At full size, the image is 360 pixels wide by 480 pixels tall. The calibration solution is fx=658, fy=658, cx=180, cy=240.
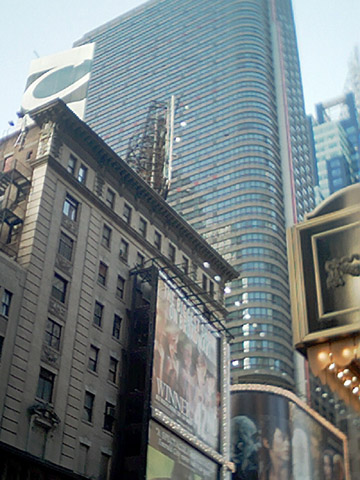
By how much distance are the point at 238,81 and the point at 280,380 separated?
2572 inches

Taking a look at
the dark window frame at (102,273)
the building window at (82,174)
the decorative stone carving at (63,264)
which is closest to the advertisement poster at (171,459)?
the dark window frame at (102,273)

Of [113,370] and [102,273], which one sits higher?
[102,273]

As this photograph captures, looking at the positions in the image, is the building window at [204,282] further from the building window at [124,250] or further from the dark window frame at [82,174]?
the dark window frame at [82,174]

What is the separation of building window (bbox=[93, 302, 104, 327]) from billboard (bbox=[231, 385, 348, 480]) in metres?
32.2

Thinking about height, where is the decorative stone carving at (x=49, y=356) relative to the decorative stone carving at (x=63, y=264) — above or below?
below

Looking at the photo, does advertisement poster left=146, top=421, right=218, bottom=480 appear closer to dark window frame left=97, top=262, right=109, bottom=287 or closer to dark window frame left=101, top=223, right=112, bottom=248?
dark window frame left=97, top=262, right=109, bottom=287

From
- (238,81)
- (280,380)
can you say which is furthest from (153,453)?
(238,81)

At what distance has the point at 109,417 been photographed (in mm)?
43562

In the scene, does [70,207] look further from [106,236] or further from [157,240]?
[157,240]

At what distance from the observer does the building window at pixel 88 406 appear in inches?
1640

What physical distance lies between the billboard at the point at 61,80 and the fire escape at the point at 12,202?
1254 cm

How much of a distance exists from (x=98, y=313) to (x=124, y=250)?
6.87 metres

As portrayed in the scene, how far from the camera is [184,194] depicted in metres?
132

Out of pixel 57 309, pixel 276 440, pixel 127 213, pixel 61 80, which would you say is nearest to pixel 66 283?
pixel 57 309
